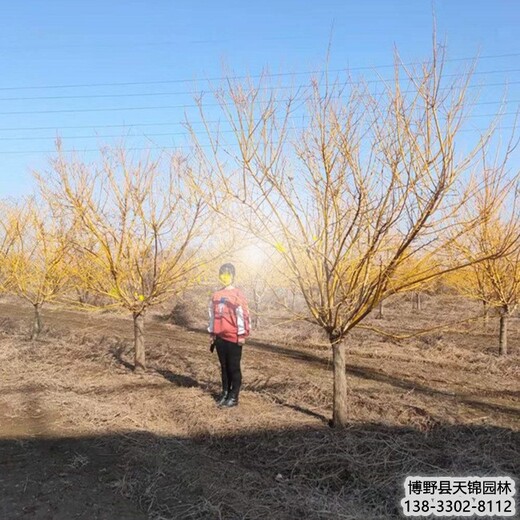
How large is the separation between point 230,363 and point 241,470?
1437 millimetres

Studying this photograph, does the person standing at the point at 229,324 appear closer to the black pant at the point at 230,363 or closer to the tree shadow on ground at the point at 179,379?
the black pant at the point at 230,363

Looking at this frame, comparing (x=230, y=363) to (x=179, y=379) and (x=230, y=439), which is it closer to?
(x=230, y=439)

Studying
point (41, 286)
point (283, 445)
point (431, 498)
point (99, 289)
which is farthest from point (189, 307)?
point (431, 498)

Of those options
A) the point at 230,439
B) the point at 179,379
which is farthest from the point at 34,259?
the point at 230,439

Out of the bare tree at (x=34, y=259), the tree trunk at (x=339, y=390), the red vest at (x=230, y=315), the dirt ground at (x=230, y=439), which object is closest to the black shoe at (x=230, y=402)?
the dirt ground at (x=230, y=439)

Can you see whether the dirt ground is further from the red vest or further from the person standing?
the red vest

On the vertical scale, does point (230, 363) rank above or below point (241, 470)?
above

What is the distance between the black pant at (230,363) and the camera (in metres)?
4.79

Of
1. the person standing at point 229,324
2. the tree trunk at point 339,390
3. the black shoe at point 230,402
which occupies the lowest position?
the black shoe at point 230,402

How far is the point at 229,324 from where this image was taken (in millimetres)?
4773

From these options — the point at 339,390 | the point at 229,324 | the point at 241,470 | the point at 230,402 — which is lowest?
the point at 241,470

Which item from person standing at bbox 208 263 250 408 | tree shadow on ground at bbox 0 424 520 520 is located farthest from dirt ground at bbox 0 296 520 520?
person standing at bbox 208 263 250 408

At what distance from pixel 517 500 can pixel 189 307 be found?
16.5 metres

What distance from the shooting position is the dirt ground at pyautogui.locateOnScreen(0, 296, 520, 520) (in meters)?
3.02
